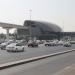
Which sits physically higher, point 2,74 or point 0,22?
point 0,22

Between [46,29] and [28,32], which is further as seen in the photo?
[46,29]

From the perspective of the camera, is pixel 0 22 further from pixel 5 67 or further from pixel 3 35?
pixel 5 67

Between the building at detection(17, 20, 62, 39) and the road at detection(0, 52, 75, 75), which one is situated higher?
the building at detection(17, 20, 62, 39)

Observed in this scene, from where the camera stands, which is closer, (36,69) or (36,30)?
(36,69)

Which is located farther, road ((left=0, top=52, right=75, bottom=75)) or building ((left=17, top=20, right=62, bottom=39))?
building ((left=17, top=20, right=62, bottom=39))

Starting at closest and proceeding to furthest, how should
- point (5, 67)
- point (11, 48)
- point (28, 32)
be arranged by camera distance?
point (5, 67) → point (11, 48) → point (28, 32)

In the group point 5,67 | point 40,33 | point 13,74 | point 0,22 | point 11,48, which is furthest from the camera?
point 40,33

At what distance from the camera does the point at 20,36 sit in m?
186

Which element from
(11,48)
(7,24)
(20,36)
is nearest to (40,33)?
(20,36)

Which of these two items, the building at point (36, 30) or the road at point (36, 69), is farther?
the building at point (36, 30)

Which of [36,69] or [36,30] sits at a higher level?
[36,30]

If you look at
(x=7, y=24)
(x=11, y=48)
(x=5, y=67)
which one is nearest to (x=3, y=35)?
(x=7, y=24)

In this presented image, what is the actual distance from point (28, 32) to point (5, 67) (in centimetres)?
16369

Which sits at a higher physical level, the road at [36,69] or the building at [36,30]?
the building at [36,30]
